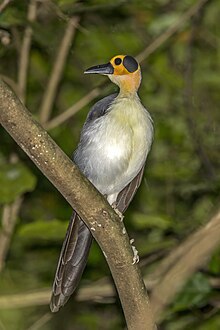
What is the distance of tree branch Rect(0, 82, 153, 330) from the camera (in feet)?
7.14

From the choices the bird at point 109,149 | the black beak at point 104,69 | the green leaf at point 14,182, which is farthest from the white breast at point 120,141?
the green leaf at point 14,182

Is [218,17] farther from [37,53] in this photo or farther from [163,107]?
[37,53]

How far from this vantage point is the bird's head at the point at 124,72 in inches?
144

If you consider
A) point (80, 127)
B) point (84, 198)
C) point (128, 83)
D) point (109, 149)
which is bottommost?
point (80, 127)

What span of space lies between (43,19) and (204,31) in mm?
1197

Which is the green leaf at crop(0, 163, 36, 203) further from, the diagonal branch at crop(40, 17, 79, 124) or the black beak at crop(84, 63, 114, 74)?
the diagonal branch at crop(40, 17, 79, 124)

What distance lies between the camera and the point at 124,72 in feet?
12.1

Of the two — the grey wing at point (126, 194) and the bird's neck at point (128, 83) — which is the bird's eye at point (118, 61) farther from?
the grey wing at point (126, 194)

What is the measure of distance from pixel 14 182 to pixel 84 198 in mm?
1728

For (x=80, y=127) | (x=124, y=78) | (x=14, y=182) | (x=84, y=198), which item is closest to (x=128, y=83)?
(x=124, y=78)

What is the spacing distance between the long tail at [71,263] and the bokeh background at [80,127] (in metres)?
0.48

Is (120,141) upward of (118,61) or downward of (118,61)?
downward

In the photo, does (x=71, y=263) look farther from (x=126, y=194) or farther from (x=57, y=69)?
(x=57, y=69)

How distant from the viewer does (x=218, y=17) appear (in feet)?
21.6
